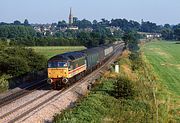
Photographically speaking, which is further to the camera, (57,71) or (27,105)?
(57,71)

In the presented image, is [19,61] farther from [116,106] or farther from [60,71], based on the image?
[116,106]

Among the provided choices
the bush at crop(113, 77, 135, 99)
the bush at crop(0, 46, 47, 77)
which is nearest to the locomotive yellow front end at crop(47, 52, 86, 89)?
the bush at crop(113, 77, 135, 99)

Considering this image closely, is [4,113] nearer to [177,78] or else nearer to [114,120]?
[114,120]

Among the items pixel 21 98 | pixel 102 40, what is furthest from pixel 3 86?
pixel 102 40

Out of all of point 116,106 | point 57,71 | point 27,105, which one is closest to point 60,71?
point 57,71

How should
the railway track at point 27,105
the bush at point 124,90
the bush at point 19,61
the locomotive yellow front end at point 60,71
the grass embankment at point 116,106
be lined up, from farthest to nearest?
the bush at point 19,61 < the locomotive yellow front end at point 60,71 < the bush at point 124,90 < the grass embankment at point 116,106 < the railway track at point 27,105

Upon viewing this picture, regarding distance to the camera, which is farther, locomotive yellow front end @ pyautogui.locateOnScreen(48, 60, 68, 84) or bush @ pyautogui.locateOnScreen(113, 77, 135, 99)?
locomotive yellow front end @ pyautogui.locateOnScreen(48, 60, 68, 84)

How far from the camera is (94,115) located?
24.1 meters

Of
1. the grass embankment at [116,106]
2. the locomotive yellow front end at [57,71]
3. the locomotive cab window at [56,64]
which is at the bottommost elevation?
the grass embankment at [116,106]

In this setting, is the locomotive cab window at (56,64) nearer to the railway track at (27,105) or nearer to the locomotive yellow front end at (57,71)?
the locomotive yellow front end at (57,71)

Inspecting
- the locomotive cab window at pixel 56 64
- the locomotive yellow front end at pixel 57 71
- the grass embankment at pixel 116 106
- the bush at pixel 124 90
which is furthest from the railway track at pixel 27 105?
the bush at pixel 124 90

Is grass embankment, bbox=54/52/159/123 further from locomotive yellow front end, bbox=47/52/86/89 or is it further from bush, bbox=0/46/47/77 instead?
bush, bbox=0/46/47/77

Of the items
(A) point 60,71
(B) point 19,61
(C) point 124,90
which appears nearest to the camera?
(C) point 124,90

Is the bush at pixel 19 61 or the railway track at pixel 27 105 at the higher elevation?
the bush at pixel 19 61
